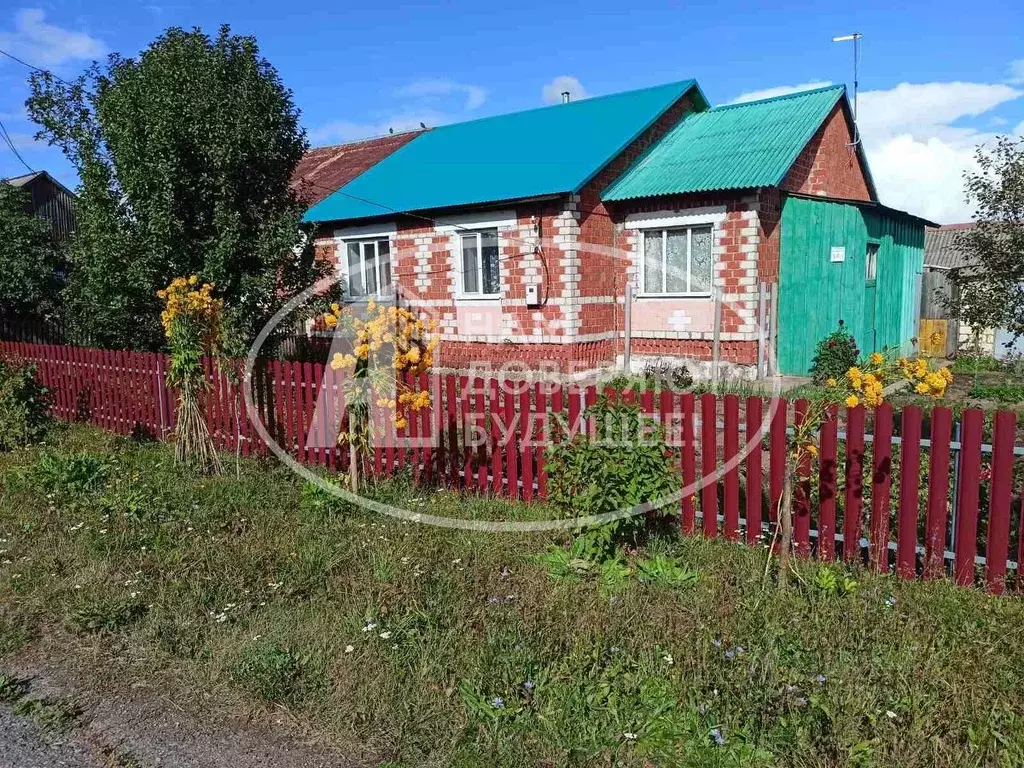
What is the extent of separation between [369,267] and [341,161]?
656 cm

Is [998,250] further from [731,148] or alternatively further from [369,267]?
[369,267]

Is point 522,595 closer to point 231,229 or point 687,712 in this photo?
point 687,712

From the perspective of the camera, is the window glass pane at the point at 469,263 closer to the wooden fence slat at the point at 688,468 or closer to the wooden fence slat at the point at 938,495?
the wooden fence slat at the point at 688,468

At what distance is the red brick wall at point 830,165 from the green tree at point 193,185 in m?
8.64

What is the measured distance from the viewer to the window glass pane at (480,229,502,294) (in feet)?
45.4

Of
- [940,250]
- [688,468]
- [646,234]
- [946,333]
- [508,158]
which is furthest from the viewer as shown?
[940,250]

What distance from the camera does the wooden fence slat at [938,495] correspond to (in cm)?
432

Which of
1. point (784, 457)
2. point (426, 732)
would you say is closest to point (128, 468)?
point (426, 732)

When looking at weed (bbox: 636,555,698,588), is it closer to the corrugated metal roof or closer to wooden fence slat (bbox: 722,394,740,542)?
wooden fence slat (bbox: 722,394,740,542)

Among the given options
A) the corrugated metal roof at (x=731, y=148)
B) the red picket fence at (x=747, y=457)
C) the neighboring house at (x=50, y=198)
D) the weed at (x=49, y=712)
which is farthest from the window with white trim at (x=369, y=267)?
the neighboring house at (x=50, y=198)

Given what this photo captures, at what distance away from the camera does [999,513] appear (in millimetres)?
4199

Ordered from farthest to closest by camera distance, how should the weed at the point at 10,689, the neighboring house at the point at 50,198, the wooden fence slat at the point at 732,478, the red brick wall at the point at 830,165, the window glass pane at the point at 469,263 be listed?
the neighboring house at the point at 50,198
the window glass pane at the point at 469,263
the red brick wall at the point at 830,165
the wooden fence slat at the point at 732,478
the weed at the point at 10,689

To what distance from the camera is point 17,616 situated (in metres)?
4.29

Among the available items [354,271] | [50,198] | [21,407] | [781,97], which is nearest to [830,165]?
[781,97]
